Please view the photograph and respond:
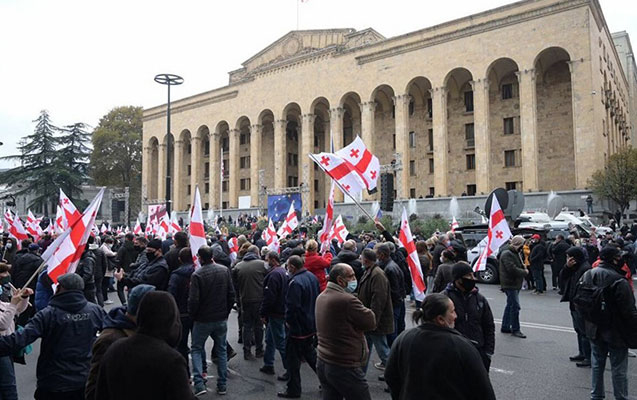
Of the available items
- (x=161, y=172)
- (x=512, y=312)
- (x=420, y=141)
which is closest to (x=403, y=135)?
(x=420, y=141)

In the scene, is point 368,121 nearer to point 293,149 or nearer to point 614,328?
point 293,149

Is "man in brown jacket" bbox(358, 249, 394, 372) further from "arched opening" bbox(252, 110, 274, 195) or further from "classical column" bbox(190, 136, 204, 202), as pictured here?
"classical column" bbox(190, 136, 204, 202)

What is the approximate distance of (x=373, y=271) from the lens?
5680 mm

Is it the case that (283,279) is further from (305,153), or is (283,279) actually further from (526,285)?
(305,153)

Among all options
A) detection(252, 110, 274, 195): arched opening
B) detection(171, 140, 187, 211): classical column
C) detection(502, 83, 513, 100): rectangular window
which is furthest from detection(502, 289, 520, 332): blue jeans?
detection(171, 140, 187, 211): classical column

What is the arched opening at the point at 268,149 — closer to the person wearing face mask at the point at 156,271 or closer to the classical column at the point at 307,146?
the classical column at the point at 307,146

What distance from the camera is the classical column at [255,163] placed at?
49.2 metres

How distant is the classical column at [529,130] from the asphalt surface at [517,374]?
85.9 feet

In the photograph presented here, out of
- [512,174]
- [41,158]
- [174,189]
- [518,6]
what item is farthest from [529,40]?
[41,158]

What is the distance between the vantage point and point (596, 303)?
5.12m

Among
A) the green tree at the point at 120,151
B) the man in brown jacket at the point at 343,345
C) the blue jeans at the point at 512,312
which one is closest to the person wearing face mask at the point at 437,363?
the man in brown jacket at the point at 343,345

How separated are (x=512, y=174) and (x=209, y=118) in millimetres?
33199

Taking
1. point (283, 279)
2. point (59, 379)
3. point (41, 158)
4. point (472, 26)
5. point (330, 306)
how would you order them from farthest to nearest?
A: point (41, 158) < point (472, 26) < point (283, 279) < point (330, 306) < point (59, 379)

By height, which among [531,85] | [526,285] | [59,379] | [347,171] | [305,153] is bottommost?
[526,285]
